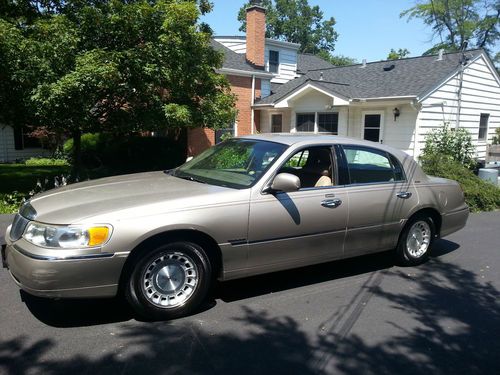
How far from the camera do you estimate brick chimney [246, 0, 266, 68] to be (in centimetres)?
1960

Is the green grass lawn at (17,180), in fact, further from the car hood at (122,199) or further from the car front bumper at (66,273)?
the car front bumper at (66,273)

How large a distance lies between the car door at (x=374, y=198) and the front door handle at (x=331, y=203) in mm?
184

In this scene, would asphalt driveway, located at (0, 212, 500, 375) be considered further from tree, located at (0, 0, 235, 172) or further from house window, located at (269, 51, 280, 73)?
house window, located at (269, 51, 280, 73)

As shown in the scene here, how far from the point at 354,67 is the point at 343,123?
5.31m

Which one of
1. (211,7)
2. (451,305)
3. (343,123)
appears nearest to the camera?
(451,305)

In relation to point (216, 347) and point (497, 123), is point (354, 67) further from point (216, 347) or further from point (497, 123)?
point (216, 347)

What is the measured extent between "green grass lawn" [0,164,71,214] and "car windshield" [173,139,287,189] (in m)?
4.88

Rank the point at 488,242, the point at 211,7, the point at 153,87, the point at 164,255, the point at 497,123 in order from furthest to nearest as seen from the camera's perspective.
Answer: the point at 497,123
the point at 211,7
the point at 153,87
the point at 488,242
the point at 164,255

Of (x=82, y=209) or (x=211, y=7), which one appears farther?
(x=211, y=7)

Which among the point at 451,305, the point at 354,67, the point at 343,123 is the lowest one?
the point at 451,305

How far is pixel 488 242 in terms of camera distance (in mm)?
7199

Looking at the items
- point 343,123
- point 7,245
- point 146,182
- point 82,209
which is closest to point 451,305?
point 146,182

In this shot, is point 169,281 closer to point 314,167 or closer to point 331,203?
point 331,203

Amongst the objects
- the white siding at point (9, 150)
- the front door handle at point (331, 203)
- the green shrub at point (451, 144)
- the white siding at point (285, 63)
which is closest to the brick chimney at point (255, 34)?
the white siding at point (285, 63)
